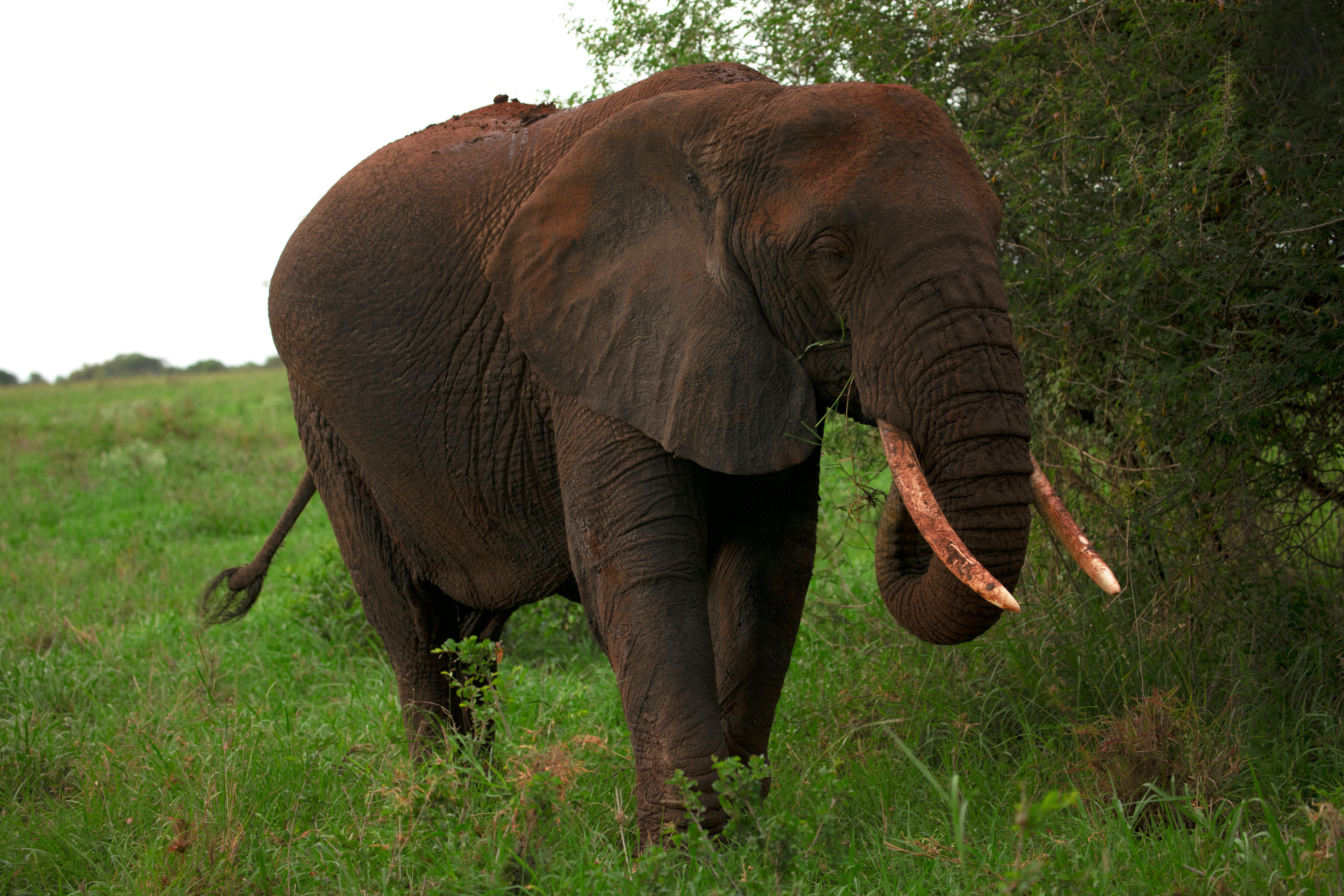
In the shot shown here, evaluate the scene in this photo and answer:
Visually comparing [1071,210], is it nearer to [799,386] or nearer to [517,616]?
[799,386]

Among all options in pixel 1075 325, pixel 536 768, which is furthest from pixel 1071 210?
pixel 536 768

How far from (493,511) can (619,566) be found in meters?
0.84

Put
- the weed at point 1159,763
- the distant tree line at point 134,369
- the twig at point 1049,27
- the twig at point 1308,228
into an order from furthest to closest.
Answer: the distant tree line at point 134,369 → the twig at point 1049,27 → the weed at point 1159,763 → the twig at point 1308,228

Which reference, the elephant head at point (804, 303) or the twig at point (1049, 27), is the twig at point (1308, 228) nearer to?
the twig at point (1049, 27)

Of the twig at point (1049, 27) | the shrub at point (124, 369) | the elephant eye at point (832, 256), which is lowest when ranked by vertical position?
the elephant eye at point (832, 256)

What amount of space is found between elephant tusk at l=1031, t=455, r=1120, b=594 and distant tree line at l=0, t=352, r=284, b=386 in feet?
127

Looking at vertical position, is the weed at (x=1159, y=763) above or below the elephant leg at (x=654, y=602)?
below

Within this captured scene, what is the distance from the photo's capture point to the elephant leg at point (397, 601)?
445 centimetres

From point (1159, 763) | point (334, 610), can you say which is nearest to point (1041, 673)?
point (1159, 763)

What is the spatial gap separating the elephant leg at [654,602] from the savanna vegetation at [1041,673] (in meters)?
0.22

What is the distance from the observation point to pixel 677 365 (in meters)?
3.11

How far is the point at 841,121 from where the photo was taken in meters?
2.93

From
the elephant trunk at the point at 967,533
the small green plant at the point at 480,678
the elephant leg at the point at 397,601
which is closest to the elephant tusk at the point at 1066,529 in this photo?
the elephant trunk at the point at 967,533

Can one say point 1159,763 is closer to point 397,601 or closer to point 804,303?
point 804,303
